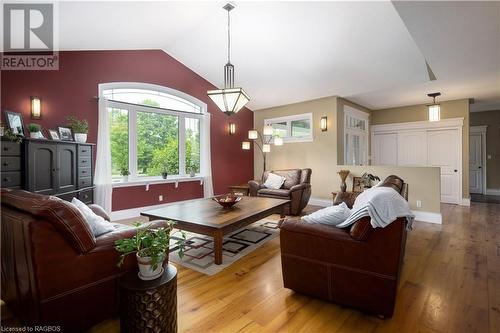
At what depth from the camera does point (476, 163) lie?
25.1 ft

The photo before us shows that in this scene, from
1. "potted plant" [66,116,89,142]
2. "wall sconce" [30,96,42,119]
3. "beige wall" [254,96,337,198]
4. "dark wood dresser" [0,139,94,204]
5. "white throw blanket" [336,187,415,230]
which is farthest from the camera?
"beige wall" [254,96,337,198]

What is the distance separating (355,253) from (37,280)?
2.06 m

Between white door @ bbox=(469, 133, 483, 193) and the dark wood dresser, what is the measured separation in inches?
397

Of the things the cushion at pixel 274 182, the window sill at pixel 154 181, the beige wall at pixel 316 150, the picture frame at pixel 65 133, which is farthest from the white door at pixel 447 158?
the picture frame at pixel 65 133

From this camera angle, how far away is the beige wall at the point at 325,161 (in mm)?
4648

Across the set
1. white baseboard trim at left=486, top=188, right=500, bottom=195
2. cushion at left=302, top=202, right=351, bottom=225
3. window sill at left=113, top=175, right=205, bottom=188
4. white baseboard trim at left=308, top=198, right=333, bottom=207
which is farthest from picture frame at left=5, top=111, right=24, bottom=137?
white baseboard trim at left=486, top=188, right=500, bottom=195

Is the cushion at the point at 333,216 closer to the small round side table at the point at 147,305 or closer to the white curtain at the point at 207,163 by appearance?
the small round side table at the point at 147,305

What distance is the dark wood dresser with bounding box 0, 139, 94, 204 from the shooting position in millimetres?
2871

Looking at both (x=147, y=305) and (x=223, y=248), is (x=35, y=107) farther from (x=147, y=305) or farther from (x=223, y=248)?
(x=147, y=305)

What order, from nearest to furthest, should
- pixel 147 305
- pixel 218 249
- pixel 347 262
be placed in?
1. pixel 147 305
2. pixel 347 262
3. pixel 218 249

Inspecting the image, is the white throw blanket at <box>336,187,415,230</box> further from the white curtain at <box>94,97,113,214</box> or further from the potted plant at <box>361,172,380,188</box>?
the white curtain at <box>94,97,113,214</box>

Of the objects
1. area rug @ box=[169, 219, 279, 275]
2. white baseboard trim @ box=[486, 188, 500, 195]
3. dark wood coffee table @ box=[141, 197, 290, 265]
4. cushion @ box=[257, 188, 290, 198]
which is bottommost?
area rug @ box=[169, 219, 279, 275]

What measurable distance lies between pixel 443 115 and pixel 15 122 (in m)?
8.60

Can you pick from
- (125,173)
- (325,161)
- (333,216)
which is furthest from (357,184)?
(125,173)
